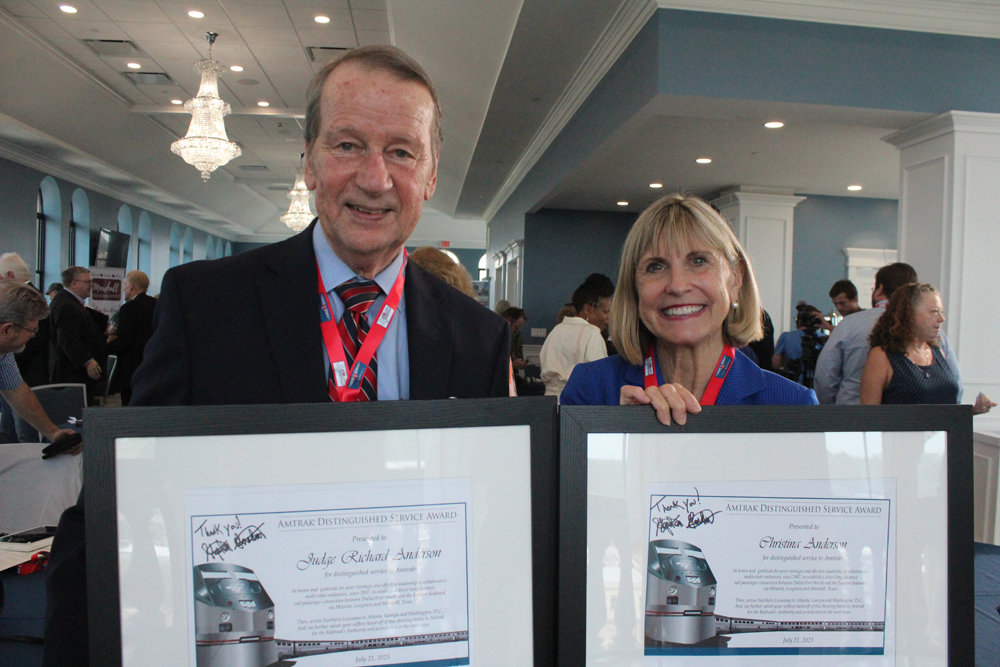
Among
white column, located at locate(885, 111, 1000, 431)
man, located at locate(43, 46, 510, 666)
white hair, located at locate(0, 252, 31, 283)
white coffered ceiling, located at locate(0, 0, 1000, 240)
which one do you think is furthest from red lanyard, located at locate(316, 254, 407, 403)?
white hair, located at locate(0, 252, 31, 283)

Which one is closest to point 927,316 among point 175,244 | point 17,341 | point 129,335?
point 17,341

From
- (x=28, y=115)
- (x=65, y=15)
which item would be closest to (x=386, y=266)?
(x=65, y=15)

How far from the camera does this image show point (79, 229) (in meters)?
12.7

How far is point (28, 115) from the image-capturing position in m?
8.84

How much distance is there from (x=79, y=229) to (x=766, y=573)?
1487cm

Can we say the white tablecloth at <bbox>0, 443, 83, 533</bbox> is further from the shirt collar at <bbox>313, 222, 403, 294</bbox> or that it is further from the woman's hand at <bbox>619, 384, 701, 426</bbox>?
the woman's hand at <bbox>619, 384, 701, 426</bbox>

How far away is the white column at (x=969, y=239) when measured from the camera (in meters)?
4.52

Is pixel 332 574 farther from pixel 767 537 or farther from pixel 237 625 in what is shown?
pixel 767 537

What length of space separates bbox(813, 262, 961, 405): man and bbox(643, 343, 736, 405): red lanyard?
267cm

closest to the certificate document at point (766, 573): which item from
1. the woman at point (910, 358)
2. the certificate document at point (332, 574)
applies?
the certificate document at point (332, 574)

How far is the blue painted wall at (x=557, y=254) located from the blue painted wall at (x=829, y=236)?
102 inches

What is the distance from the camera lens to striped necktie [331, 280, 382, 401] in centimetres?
104

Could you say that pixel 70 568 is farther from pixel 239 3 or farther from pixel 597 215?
pixel 597 215

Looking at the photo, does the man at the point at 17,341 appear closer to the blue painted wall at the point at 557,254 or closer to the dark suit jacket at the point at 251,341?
the dark suit jacket at the point at 251,341
